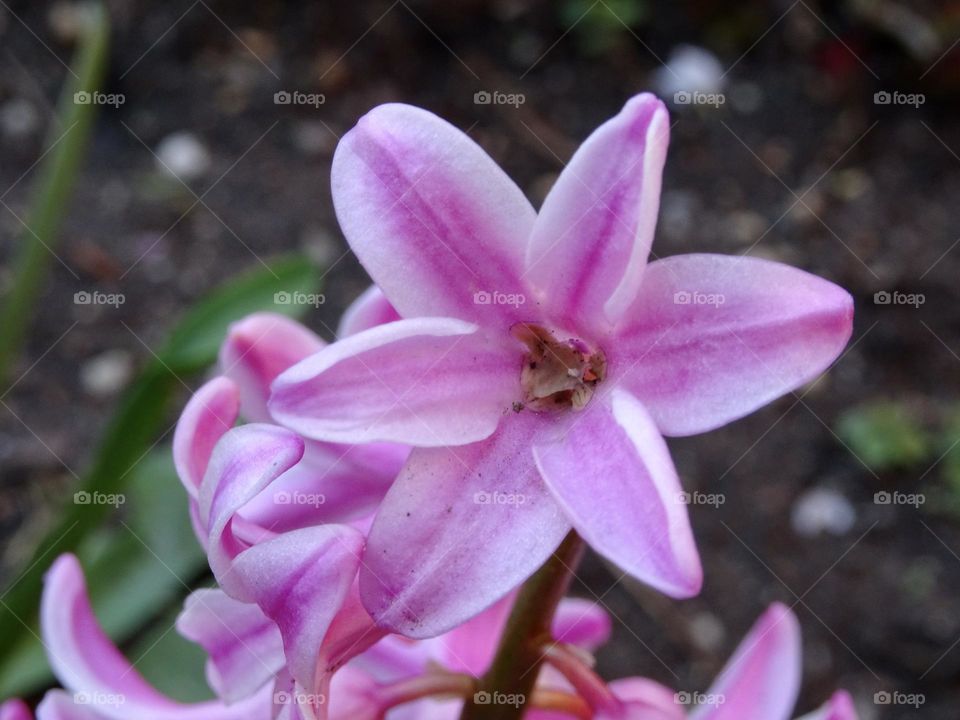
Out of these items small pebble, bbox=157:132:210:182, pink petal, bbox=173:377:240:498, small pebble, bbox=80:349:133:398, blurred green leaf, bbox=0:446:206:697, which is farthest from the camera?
small pebble, bbox=157:132:210:182

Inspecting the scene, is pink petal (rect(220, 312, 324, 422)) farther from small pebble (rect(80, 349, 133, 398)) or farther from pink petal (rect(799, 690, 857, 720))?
small pebble (rect(80, 349, 133, 398))

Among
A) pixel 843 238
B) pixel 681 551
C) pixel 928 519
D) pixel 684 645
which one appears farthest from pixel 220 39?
pixel 681 551

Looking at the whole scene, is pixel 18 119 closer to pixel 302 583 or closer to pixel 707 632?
A: pixel 707 632

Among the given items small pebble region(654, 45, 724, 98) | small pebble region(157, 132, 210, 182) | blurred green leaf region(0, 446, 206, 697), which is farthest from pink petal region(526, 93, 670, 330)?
small pebble region(654, 45, 724, 98)

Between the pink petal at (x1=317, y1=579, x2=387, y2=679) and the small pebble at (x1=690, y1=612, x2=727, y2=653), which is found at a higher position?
the pink petal at (x1=317, y1=579, x2=387, y2=679)

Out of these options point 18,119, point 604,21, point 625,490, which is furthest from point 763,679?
point 18,119

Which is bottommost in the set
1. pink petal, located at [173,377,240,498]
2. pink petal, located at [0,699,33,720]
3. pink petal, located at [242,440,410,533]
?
pink petal, located at [0,699,33,720]
